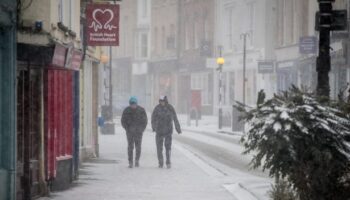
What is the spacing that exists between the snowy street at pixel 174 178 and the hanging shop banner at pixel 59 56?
221cm

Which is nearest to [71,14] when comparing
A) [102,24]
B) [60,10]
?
[60,10]

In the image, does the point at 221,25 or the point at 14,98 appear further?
the point at 221,25

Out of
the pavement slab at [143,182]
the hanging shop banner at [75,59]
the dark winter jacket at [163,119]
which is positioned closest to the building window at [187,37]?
the pavement slab at [143,182]

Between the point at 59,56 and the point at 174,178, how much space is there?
522 centimetres

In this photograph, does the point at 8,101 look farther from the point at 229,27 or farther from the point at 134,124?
the point at 229,27

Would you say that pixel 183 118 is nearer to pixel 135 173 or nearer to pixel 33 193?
pixel 135 173

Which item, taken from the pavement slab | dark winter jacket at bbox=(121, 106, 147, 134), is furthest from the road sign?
dark winter jacket at bbox=(121, 106, 147, 134)

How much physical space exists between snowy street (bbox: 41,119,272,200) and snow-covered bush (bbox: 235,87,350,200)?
4.23 metres

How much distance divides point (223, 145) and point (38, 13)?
1856 cm

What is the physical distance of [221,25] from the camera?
5953 cm

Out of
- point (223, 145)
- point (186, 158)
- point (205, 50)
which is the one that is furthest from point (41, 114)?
point (205, 50)

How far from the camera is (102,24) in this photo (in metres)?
20.8

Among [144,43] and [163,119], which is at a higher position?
[144,43]

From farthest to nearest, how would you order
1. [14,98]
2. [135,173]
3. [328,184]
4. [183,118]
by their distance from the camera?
1. [183,118]
2. [135,173]
3. [14,98]
4. [328,184]
